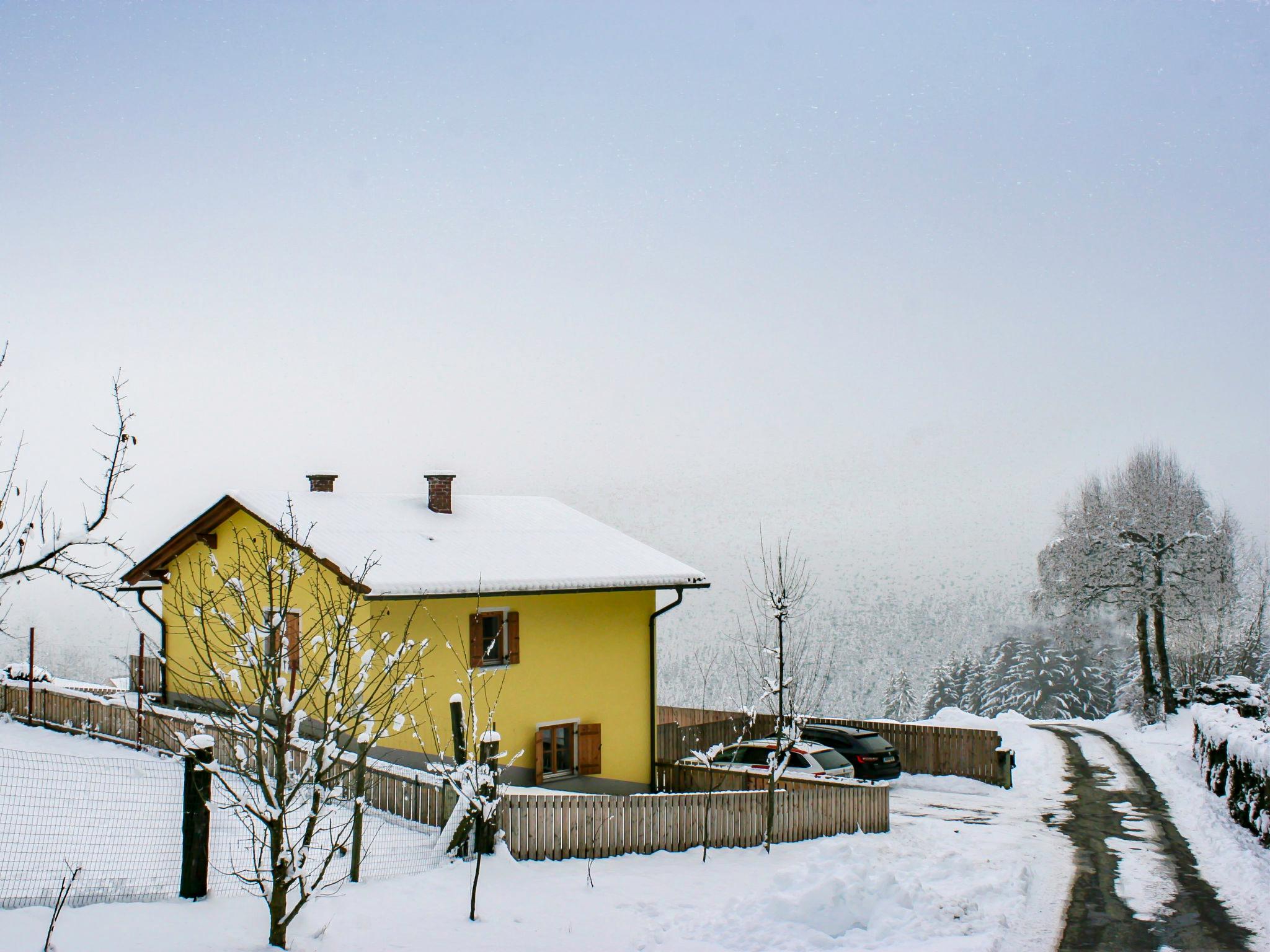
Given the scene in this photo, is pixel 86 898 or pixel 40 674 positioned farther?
pixel 40 674

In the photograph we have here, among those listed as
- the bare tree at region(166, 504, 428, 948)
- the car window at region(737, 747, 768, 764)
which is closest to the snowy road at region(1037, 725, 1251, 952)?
the car window at region(737, 747, 768, 764)

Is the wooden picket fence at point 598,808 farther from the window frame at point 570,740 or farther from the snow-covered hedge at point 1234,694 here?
the snow-covered hedge at point 1234,694

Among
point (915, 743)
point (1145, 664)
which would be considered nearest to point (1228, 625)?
point (1145, 664)

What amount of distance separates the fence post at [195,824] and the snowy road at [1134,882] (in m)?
9.34

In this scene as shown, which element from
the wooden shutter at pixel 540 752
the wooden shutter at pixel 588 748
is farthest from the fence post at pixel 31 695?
the wooden shutter at pixel 588 748

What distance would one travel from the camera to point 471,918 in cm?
984

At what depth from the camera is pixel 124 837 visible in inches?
460

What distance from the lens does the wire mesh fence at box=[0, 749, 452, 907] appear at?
29.7 feet

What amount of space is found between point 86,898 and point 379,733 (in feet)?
9.48

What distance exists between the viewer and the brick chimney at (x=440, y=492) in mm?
22203

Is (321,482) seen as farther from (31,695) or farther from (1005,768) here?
(1005,768)

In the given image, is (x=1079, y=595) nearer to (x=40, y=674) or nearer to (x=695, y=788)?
(x=695, y=788)

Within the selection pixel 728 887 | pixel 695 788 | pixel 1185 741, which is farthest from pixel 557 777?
pixel 1185 741

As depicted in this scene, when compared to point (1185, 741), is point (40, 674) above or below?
above
